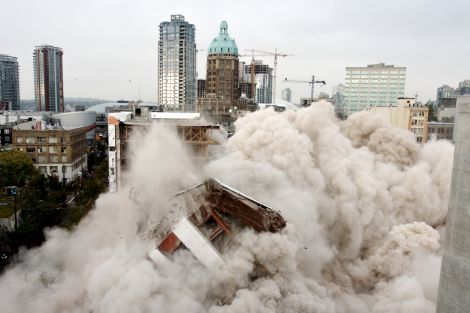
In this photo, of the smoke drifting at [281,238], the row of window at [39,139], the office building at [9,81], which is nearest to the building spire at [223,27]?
the row of window at [39,139]

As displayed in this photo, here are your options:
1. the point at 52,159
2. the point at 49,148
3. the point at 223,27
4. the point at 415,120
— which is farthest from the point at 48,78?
the point at 415,120

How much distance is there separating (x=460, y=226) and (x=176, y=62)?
8355 centimetres

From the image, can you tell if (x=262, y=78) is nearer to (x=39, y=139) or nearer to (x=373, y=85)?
(x=373, y=85)

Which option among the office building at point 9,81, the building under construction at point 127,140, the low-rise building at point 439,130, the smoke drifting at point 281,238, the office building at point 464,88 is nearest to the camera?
the smoke drifting at point 281,238

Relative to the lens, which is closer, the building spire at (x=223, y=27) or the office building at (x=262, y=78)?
the building spire at (x=223, y=27)

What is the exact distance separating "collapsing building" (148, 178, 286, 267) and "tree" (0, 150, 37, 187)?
20082 mm

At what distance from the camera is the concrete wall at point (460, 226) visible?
26.8 feet

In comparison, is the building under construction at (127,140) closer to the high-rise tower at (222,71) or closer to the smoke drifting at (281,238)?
the smoke drifting at (281,238)

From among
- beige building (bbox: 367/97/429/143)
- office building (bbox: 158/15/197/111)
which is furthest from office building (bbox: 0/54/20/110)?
beige building (bbox: 367/97/429/143)

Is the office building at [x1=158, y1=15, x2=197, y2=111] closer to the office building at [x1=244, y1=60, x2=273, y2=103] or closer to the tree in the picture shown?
the office building at [x1=244, y1=60, x2=273, y2=103]

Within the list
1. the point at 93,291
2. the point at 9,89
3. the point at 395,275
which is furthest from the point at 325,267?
the point at 9,89

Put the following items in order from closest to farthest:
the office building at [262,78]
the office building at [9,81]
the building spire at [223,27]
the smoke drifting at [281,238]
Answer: the smoke drifting at [281,238] < the building spire at [223,27] < the office building at [9,81] < the office building at [262,78]

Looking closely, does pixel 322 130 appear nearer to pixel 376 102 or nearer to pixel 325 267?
pixel 325 267

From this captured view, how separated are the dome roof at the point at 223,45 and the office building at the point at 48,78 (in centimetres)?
4393
